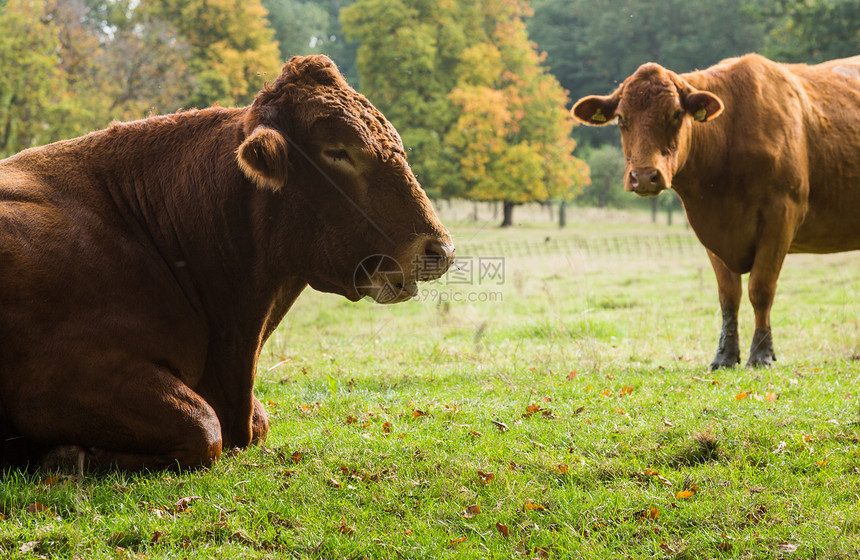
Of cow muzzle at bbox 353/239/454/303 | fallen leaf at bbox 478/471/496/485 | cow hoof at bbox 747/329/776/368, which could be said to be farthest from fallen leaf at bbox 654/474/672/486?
cow hoof at bbox 747/329/776/368

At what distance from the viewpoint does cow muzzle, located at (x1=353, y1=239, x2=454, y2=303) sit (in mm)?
4207

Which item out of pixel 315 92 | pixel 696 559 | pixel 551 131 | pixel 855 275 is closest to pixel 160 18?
pixel 551 131

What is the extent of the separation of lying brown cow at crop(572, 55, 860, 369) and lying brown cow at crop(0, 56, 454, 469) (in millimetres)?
3538

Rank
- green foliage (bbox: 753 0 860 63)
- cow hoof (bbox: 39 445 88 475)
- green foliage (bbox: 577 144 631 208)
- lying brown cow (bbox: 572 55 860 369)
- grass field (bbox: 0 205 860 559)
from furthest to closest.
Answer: green foliage (bbox: 577 144 631 208), green foliage (bbox: 753 0 860 63), lying brown cow (bbox: 572 55 860 369), cow hoof (bbox: 39 445 88 475), grass field (bbox: 0 205 860 559)

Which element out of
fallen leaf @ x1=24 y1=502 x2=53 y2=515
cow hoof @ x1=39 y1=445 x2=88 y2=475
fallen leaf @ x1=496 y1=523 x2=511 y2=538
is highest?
cow hoof @ x1=39 y1=445 x2=88 y2=475

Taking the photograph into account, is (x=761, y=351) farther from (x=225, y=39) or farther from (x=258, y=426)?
(x=225, y=39)

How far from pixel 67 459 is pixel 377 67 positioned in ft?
72.6

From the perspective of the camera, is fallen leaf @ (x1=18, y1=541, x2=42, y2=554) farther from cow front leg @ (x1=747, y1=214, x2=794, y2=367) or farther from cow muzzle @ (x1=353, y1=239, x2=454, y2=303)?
cow front leg @ (x1=747, y1=214, x2=794, y2=367)

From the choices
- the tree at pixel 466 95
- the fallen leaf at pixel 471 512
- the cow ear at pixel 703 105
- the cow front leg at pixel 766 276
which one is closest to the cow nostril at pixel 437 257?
the fallen leaf at pixel 471 512

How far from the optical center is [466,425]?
205 inches

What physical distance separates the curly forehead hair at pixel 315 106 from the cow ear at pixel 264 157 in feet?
0.65

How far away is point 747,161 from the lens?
23.5ft

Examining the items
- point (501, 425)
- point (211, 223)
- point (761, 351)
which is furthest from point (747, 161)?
point (211, 223)

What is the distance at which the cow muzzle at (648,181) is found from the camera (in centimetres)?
685
